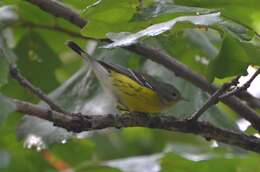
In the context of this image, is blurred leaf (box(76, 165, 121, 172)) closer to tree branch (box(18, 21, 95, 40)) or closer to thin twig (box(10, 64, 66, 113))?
tree branch (box(18, 21, 95, 40))

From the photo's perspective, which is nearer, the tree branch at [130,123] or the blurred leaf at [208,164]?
the tree branch at [130,123]

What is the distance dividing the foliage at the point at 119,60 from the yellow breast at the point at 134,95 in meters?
0.10

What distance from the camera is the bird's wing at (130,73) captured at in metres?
2.55

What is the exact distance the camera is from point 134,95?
8.89 ft

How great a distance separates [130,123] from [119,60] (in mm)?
651

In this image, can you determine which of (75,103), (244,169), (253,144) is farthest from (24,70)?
(253,144)

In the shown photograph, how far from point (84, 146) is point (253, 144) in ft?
3.99

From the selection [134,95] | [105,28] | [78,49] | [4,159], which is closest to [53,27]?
[78,49]

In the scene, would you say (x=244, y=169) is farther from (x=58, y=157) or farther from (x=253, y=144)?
(x=58, y=157)

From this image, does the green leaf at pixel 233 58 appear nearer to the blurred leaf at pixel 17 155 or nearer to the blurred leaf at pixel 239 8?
the blurred leaf at pixel 239 8

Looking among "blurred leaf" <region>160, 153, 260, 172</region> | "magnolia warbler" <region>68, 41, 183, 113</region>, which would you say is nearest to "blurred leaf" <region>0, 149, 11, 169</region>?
"magnolia warbler" <region>68, 41, 183, 113</region>

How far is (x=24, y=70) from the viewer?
276cm

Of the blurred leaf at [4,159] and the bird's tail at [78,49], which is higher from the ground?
the bird's tail at [78,49]

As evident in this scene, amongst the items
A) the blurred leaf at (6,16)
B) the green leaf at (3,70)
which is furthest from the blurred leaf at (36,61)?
the green leaf at (3,70)
